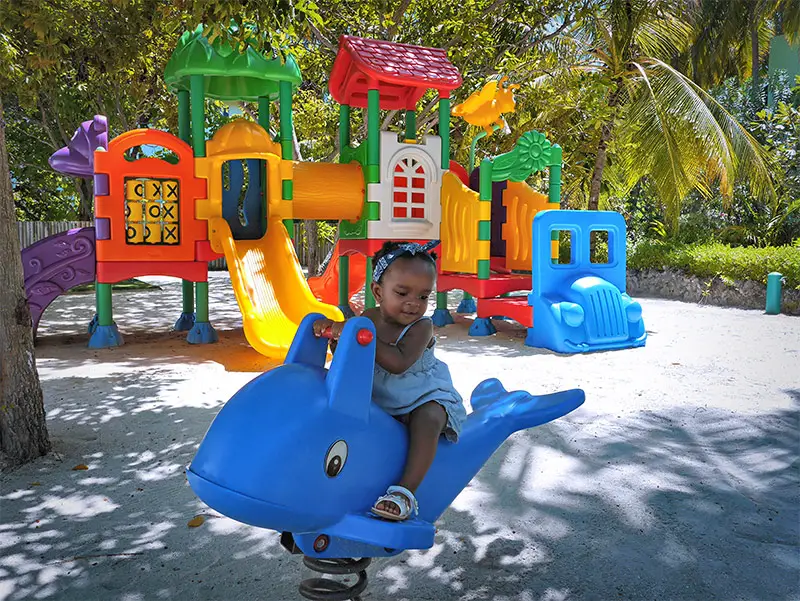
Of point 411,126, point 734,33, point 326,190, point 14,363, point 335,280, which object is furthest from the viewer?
point 734,33

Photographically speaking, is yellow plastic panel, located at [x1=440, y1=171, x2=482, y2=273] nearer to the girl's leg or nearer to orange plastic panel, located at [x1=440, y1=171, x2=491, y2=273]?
orange plastic panel, located at [x1=440, y1=171, x2=491, y2=273]

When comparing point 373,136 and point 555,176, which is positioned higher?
point 373,136

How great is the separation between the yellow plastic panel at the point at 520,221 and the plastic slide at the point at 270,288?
3558mm

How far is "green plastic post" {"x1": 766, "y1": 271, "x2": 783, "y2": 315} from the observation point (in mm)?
10766

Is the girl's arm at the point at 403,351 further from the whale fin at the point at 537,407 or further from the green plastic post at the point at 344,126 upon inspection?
the green plastic post at the point at 344,126

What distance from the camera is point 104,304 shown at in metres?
7.75

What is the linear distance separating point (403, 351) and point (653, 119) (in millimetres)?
12333

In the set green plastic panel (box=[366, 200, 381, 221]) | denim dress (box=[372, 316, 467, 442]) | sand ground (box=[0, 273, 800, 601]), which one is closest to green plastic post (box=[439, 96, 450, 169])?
green plastic panel (box=[366, 200, 381, 221])

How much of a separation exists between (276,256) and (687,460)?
16.9ft

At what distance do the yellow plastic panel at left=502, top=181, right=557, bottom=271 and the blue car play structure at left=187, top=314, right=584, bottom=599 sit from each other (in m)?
7.69

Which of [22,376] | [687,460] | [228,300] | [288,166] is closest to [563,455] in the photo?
[687,460]

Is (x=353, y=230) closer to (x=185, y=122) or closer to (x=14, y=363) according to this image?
(x=185, y=122)

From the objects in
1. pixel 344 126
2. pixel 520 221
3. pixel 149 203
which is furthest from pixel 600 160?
pixel 149 203

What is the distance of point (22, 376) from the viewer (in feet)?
11.8
